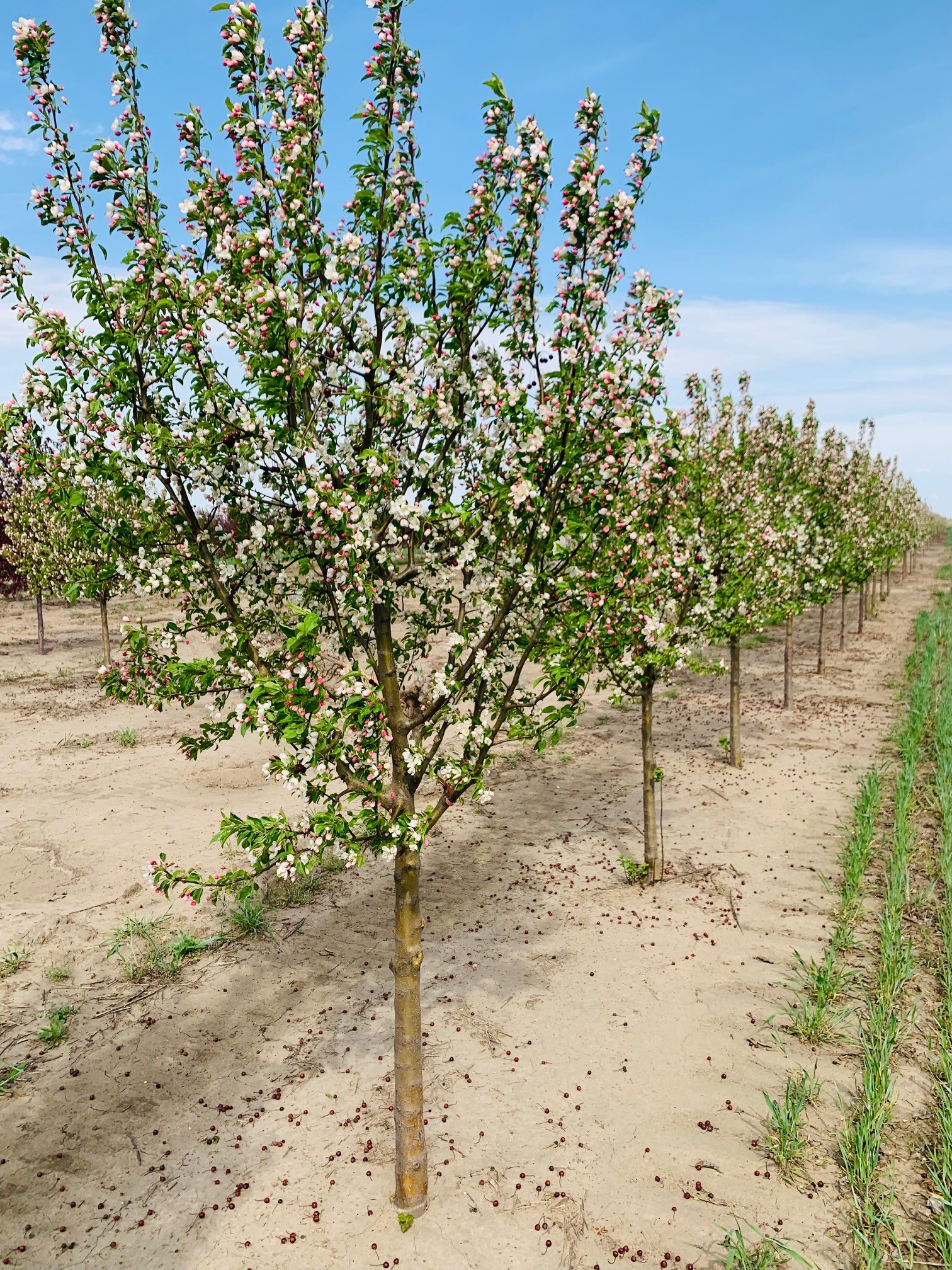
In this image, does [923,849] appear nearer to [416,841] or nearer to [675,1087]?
[675,1087]

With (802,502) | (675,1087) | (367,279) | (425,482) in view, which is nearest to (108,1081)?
(675,1087)

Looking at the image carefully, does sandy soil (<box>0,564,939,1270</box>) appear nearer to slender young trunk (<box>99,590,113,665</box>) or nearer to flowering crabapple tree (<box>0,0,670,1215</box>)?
flowering crabapple tree (<box>0,0,670,1215</box>)

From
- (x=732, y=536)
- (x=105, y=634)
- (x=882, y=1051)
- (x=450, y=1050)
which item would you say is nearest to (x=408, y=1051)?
(x=450, y=1050)

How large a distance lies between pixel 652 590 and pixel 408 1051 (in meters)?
6.31

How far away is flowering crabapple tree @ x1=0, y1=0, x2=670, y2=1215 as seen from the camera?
5141 mm

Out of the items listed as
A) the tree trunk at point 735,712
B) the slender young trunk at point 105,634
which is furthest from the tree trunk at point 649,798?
the slender young trunk at point 105,634

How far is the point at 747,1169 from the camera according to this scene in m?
6.31

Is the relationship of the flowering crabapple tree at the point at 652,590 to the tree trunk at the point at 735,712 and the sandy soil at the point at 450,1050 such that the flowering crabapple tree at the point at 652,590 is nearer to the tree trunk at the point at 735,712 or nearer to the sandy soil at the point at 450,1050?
the sandy soil at the point at 450,1050

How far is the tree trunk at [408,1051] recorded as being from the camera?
6.12 m

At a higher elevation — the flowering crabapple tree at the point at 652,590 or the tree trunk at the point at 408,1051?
the flowering crabapple tree at the point at 652,590

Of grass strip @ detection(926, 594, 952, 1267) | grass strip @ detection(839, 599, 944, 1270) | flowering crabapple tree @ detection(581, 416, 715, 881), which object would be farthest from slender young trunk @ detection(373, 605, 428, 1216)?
grass strip @ detection(926, 594, 952, 1267)

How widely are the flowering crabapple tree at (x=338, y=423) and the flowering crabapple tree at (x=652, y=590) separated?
1.01m

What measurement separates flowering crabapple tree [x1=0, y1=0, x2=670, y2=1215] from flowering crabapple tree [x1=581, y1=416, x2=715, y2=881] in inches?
39.8

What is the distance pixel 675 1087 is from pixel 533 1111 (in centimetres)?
134
